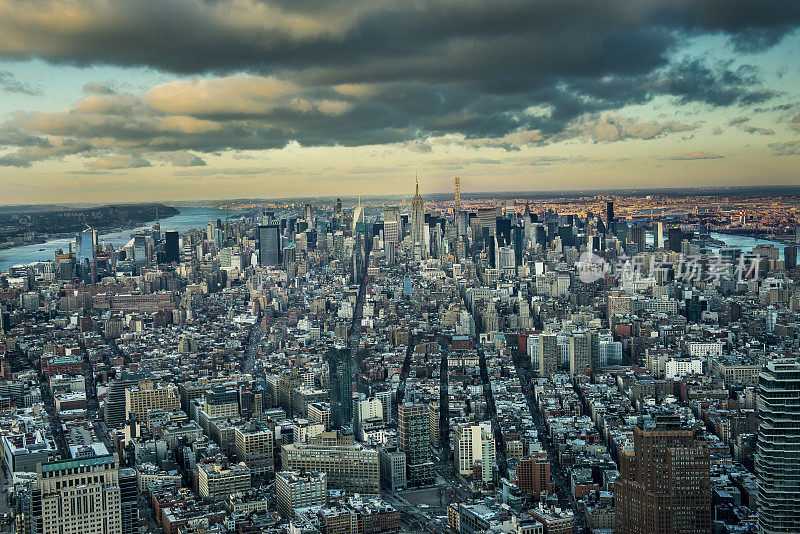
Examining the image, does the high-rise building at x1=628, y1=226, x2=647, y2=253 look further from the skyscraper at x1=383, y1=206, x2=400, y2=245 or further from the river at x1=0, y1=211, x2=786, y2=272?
the skyscraper at x1=383, y1=206, x2=400, y2=245

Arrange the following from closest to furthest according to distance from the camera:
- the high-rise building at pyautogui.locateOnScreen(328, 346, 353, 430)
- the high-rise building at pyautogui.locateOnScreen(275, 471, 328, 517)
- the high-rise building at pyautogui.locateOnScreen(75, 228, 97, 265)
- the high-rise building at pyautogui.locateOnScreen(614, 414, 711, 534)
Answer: the high-rise building at pyautogui.locateOnScreen(614, 414, 711, 534) < the high-rise building at pyautogui.locateOnScreen(275, 471, 328, 517) < the high-rise building at pyautogui.locateOnScreen(328, 346, 353, 430) < the high-rise building at pyautogui.locateOnScreen(75, 228, 97, 265)

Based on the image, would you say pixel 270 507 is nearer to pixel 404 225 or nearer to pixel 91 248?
pixel 91 248

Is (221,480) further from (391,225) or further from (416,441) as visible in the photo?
(391,225)

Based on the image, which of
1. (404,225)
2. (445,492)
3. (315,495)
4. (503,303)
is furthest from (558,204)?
(315,495)

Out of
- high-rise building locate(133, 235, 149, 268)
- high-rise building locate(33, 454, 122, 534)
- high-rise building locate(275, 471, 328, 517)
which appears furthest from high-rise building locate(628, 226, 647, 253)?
high-rise building locate(133, 235, 149, 268)

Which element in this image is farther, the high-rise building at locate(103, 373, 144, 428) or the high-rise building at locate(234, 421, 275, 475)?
the high-rise building at locate(103, 373, 144, 428)

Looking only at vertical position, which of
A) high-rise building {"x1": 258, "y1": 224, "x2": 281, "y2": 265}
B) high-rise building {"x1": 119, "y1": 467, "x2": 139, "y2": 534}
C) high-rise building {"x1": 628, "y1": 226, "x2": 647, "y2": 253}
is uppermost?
high-rise building {"x1": 628, "y1": 226, "x2": 647, "y2": 253}

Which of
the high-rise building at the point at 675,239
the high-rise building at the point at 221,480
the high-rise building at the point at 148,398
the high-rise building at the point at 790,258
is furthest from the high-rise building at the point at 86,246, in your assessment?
the high-rise building at the point at 790,258
